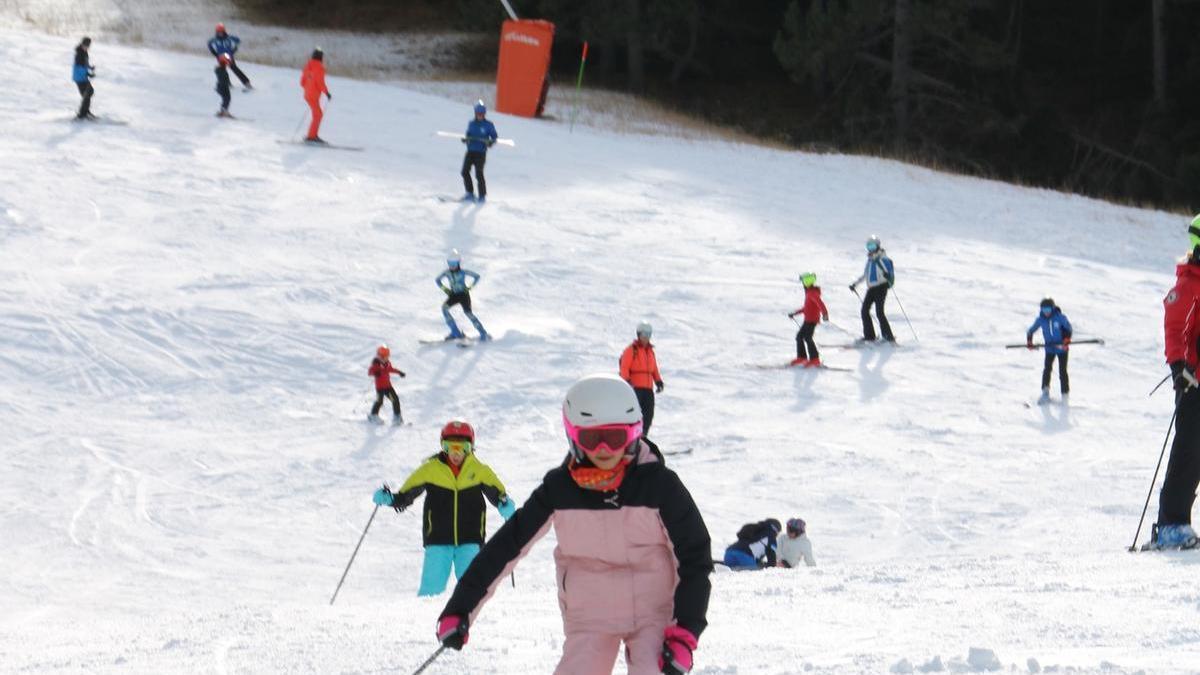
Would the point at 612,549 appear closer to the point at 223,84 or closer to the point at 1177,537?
the point at 1177,537

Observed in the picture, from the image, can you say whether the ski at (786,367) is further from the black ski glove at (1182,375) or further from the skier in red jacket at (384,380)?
the black ski glove at (1182,375)

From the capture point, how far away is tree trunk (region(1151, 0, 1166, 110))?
37906mm

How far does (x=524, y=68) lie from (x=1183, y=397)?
23883 millimetres

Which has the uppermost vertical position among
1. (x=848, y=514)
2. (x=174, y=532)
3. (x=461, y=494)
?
(x=461, y=494)

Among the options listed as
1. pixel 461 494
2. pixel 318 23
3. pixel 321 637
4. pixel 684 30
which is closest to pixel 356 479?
pixel 461 494

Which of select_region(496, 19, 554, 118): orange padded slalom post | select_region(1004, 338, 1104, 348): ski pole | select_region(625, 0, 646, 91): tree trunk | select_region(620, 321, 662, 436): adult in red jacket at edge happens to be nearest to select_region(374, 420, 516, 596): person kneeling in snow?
select_region(620, 321, 662, 436): adult in red jacket at edge

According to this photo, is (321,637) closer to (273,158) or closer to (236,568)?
(236,568)

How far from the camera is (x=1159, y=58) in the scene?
125ft

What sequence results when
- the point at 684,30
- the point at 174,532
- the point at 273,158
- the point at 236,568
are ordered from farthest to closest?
1. the point at 684,30
2. the point at 273,158
3. the point at 174,532
4. the point at 236,568

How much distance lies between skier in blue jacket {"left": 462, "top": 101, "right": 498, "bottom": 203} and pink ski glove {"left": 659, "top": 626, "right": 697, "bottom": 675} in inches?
691

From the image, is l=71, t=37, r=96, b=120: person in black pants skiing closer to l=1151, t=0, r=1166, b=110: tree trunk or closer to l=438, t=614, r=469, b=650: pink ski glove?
l=438, t=614, r=469, b=650: pink ski glove

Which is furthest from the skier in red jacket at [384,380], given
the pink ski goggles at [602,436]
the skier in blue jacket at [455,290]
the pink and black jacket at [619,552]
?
the pink ski goggles at [602,436]

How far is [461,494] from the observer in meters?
8.18

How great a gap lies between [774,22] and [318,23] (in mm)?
14310
